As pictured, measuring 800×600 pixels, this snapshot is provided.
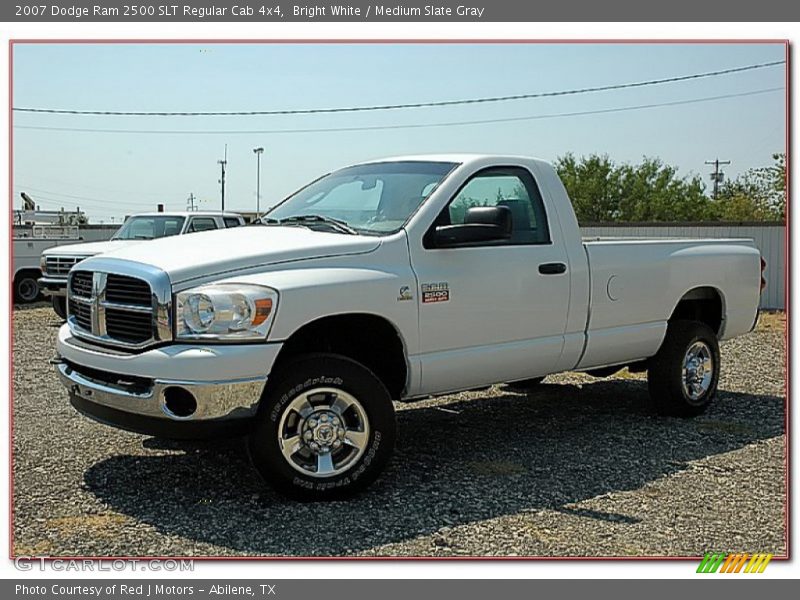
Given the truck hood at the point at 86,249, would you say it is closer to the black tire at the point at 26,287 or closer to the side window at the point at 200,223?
the side window at the point at 200,223

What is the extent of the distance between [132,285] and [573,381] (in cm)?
548

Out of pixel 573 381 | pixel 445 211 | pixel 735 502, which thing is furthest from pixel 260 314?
pixel 573 381

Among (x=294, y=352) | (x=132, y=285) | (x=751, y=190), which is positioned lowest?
(x=294, y=352)

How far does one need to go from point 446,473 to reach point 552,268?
1622 millimetres

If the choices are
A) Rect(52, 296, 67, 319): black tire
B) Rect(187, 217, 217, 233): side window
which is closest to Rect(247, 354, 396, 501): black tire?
Rect(52, 296, 67, 319): black tire

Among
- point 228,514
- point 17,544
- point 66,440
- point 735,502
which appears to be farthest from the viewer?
point 66,440

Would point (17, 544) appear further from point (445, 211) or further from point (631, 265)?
point (631, 265)

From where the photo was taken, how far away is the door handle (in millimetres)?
6102

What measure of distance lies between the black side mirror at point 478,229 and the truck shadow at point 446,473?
1.55 metres

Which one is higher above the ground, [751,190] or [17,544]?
[751,190]

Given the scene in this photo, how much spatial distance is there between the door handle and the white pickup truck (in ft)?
0.04

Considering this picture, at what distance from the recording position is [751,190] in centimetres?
3192

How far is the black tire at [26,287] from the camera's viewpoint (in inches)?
697

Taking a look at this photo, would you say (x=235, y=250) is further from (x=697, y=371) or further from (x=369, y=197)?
(x=697, y=371)
